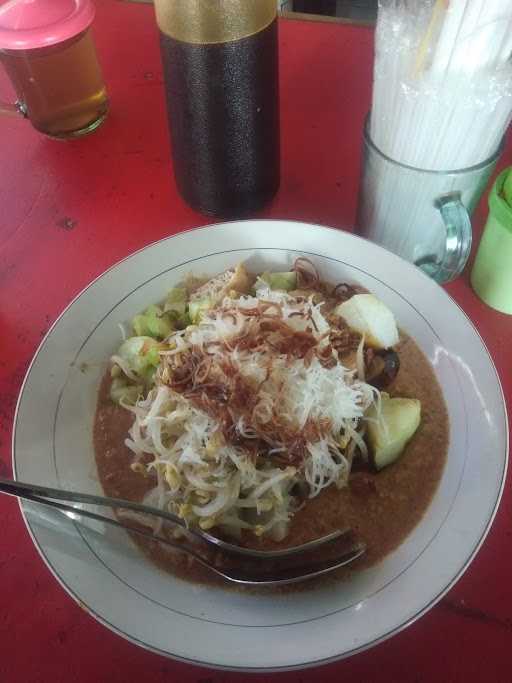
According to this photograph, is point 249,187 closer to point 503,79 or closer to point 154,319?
point 154,319

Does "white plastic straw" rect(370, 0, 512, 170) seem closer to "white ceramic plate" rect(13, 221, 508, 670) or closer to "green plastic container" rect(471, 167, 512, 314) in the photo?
"green plastic container" rect(471, 167, 512, 314)

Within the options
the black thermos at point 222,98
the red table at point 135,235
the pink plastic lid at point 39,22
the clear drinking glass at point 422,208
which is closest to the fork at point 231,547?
the red table at point 135,235

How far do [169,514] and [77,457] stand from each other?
18 cm

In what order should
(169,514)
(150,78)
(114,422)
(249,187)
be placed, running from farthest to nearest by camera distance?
1. (150,78)
2. (249,187)
3. (114,422)
4. (169,514)

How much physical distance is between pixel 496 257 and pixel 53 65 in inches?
42.2

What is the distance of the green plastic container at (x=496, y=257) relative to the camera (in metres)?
0.88

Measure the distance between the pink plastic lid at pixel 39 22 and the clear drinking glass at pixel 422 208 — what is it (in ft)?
2.32

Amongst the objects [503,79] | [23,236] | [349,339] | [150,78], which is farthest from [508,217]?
[150,78]

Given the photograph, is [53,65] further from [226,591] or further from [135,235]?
[226,591]

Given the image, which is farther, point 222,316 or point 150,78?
point 150,78

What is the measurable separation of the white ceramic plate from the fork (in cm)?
2

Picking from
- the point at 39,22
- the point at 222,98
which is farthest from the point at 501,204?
the point at 39,22

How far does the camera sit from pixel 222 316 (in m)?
0.88

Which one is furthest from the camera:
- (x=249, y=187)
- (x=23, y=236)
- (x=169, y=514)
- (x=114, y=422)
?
(x=23, y=236)
